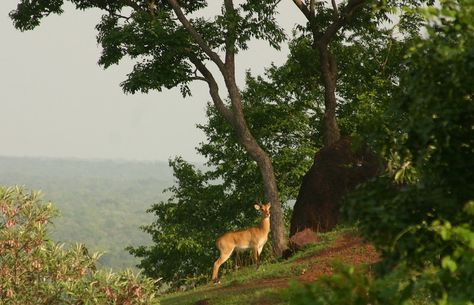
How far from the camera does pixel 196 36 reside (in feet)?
72.7

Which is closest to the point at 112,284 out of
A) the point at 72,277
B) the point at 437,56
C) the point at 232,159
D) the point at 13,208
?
the point at 72,277

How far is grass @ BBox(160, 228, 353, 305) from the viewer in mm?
14875

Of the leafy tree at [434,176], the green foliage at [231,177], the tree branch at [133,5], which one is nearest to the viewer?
the leafy tree at [434,176]

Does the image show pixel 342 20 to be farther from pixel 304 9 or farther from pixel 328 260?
pixel 328 260

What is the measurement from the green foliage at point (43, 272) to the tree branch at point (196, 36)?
482 inches

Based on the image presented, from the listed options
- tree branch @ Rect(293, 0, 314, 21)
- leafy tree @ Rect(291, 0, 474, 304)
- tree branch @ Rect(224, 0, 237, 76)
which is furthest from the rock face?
leafy tree @ Rect(291, 0, 474, 304)

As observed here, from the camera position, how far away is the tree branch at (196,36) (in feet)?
72.9

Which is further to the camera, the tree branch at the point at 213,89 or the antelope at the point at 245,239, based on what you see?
the tree branch at the point at 213,89

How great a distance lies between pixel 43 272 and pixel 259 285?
7.14m

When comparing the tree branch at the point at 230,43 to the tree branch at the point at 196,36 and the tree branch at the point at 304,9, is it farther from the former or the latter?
the tree branch at the point at 304,9

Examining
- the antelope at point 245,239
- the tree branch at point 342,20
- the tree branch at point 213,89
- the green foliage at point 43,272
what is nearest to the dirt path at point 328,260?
the antelope at point 245,239

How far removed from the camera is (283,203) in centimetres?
3428

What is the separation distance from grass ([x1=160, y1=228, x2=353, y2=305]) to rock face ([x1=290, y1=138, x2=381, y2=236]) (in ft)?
6.86

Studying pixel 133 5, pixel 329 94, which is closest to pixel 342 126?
pixel 329 94
